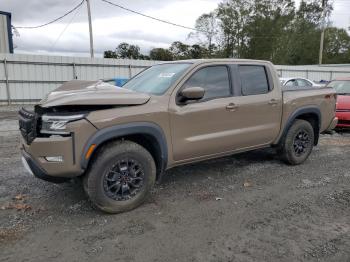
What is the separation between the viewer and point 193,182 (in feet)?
15.8

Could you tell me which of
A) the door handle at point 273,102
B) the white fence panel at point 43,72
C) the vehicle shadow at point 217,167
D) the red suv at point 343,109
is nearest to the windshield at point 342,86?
the red suv at point 343,109

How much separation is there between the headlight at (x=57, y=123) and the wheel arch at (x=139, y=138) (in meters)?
0.27

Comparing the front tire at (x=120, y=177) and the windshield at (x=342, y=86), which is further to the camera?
the windshield at (x=342, y=86)

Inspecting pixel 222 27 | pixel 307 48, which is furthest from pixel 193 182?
pixel 307 48

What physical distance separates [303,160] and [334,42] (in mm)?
69391

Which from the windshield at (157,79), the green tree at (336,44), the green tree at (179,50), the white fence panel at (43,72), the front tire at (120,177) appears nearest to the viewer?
the front tire at (120,177)

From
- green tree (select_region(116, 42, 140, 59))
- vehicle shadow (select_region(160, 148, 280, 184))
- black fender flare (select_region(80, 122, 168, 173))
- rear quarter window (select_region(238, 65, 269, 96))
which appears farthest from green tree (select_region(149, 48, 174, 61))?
black fender flare (select_region(80, 122, 168, 173))

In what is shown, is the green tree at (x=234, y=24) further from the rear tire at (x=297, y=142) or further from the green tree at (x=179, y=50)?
the rear tire at (x=297, y=142)

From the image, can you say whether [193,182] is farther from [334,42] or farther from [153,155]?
[334,42]

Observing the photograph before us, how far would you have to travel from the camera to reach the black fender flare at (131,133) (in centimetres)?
338

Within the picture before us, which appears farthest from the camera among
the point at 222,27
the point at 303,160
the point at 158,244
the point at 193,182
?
the point at 222,27

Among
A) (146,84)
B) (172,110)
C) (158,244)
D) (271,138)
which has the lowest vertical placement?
(158,244)

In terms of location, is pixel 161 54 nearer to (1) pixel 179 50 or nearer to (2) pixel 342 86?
(1) pixel 179 50

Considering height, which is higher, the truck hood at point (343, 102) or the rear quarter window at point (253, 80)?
the rear quarter window at point (253, 80)
